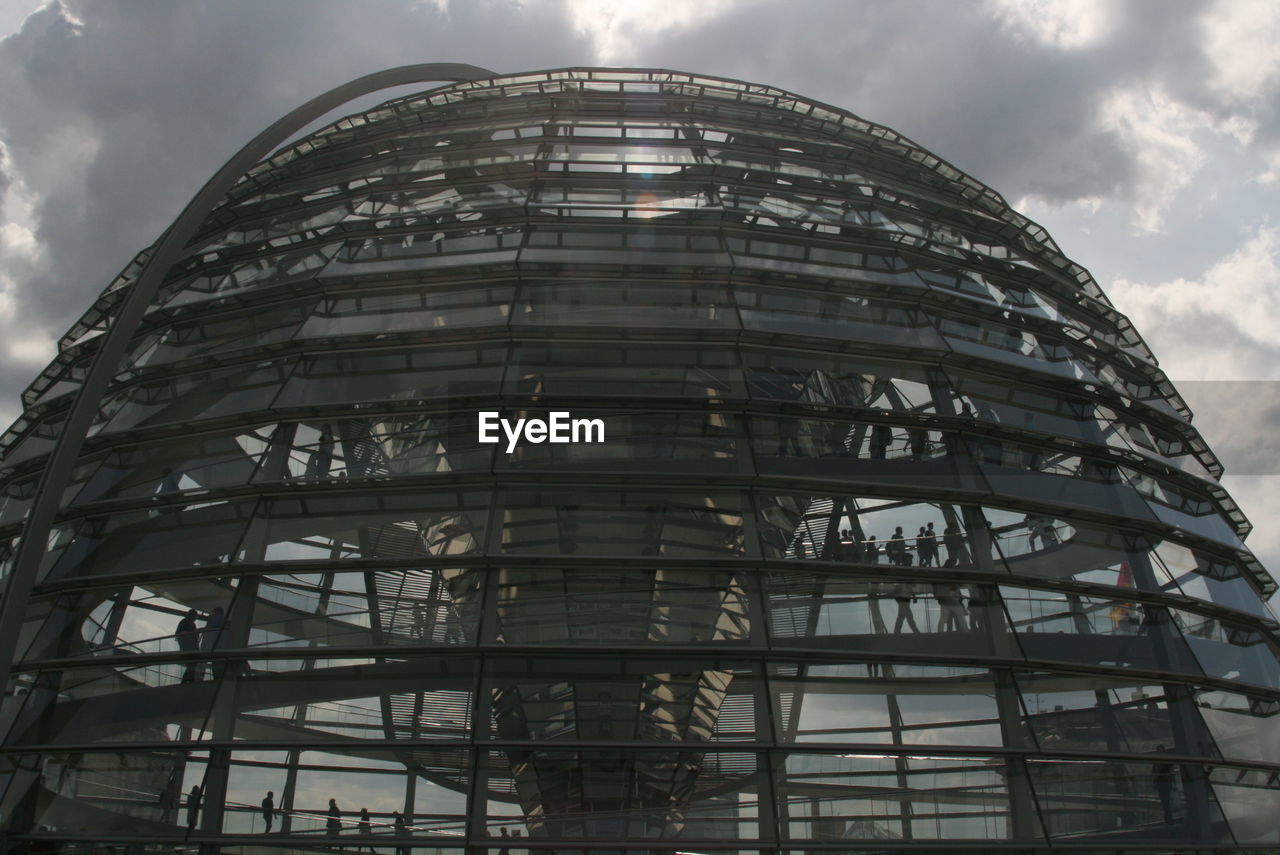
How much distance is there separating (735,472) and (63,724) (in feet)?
29.8

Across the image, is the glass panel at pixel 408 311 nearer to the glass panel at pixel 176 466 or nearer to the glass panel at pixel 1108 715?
the glass panel at pixel 176 466

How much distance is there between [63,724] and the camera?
38.4ft

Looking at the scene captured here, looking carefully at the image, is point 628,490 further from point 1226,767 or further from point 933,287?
point 1226,767

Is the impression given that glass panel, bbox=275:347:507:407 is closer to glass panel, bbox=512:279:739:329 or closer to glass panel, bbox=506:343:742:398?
glass panel, bbox=506:343:742:398

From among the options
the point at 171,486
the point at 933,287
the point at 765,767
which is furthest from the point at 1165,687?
the point at 171,486

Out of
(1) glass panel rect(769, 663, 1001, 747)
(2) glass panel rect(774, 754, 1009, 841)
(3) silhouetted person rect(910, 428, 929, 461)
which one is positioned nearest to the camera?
(2) glass panel rect(774, 754, 1009, 841)

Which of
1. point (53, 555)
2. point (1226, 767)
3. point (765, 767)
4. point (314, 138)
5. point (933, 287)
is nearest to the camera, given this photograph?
point (765, 767)

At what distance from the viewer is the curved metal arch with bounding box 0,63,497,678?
10.9 m

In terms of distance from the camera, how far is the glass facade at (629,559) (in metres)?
10.6

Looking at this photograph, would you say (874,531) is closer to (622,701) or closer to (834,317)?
(834,317)

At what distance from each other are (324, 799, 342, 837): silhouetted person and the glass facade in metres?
0.04

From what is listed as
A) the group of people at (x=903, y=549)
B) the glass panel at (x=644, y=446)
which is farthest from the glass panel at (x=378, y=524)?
the group of people at (x=903, y=549)

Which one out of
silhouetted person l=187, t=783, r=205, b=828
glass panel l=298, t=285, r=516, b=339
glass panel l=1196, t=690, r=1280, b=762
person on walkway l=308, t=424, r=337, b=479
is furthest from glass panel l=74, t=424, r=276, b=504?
glass panel l=1196, t=690, r=1280, b=762

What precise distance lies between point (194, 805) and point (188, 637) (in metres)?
2.20
